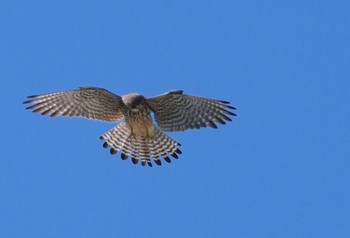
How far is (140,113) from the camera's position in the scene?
16188 millimetres

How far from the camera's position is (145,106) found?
16.2 m

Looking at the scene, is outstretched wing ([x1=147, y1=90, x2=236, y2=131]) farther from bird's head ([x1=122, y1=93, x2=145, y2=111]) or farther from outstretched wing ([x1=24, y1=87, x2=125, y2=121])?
outstretched wing ([x1=24, y1=87, x2=125, y2=121])

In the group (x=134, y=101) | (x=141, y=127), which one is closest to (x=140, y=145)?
(x=141, y=127)

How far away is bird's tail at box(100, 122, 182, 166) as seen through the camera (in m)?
16.4

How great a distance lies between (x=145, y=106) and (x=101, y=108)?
0.73 m

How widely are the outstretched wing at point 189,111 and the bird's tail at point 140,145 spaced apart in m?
0.34

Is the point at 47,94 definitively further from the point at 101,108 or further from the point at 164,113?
the point at 164,113

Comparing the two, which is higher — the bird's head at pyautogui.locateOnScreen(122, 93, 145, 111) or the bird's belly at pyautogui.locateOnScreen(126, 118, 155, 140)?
the bird's head at pyautogui.locateOnScreen(122, 93, 145, 111)

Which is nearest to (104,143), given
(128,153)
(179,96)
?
(128,153)

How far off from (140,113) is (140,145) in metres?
0.61

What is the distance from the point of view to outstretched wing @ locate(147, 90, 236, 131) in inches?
632

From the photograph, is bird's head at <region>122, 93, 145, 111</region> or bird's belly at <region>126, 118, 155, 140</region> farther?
bird's belly at <region>126, 118, 155, 140</region>

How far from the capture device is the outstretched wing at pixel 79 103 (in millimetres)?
16031

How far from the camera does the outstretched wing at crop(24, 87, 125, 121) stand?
1603 centimetres
